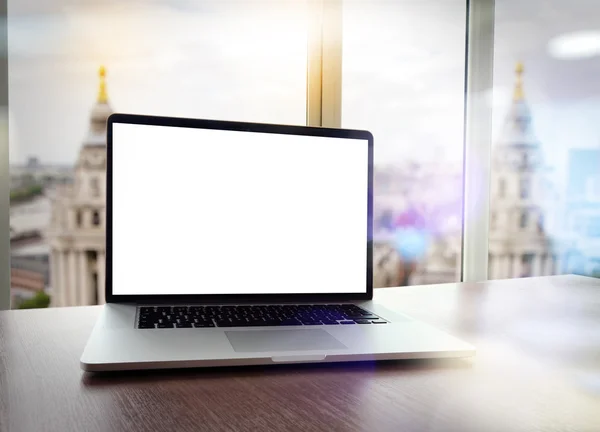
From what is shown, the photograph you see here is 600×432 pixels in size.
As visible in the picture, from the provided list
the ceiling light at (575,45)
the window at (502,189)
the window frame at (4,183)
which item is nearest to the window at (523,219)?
the window at (502,189)

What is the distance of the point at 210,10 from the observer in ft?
6.56

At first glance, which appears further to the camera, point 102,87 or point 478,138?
point 478,138

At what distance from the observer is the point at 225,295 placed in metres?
0.85

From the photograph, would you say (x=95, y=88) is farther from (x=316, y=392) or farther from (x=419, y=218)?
(x=316, y=392)

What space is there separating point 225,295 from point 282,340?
249 mm

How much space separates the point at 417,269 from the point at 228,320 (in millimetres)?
1769

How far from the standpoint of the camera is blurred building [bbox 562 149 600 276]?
2.48 m

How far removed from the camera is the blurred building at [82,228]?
1.81 m

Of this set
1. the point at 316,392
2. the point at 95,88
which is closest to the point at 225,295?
the point at 316,392

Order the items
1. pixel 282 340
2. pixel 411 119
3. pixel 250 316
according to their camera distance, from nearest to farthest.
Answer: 1. pixel 282 340
2. pixel 250 316
3. pixel 411 119

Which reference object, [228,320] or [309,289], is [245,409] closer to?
[228,320]

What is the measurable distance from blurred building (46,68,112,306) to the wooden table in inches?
46.2

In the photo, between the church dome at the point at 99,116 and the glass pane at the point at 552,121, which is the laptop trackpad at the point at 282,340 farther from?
the glass pane at the point at 552,121

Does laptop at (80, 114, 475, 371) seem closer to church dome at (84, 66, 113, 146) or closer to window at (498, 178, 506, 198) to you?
church dome at (84, 66, 113, 146)
